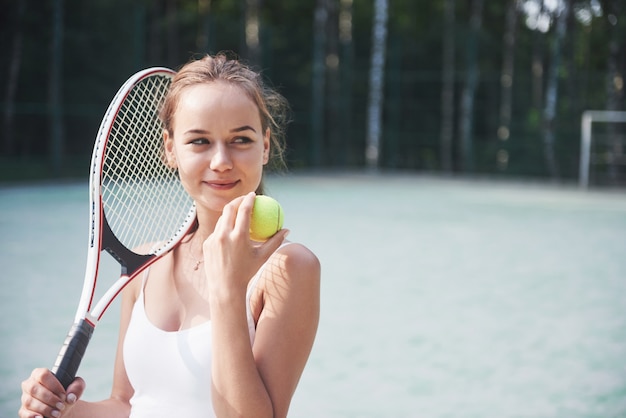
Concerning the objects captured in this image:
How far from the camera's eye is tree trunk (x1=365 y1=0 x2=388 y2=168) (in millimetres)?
19297

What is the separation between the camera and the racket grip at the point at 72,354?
4.92 ft

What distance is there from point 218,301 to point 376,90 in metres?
Result: 18.3

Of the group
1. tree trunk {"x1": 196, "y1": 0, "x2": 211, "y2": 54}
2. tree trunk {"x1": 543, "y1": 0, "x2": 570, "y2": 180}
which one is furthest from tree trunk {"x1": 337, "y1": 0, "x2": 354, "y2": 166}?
tree trunk {"x1": 543, "y1": 0, "x2": 570, "y2": 180}

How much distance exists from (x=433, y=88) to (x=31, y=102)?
31.4 feet

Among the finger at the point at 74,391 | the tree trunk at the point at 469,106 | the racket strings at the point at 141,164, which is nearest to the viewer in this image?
the finger at the point at 74,391

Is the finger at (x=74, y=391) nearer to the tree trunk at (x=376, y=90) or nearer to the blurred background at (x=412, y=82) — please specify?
the blurred background at (x=412, y=82)

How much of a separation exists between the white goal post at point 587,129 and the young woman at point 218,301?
15375mm

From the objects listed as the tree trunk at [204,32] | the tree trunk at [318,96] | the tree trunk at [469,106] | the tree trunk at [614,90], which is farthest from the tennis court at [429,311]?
the tree trunk at [318,96]

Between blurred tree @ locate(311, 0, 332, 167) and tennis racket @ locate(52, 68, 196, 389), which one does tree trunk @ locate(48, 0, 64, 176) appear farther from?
tennis racket @ locate(52, 68, 196, 389)

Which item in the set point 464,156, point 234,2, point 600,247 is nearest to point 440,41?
point 464,156

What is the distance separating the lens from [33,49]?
44.0ft

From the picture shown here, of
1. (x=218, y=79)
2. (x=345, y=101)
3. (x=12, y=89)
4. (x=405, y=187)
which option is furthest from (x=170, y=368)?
(x=345, y=101)

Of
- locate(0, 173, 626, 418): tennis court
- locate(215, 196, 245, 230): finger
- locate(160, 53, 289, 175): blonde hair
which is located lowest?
locate(0, 173, 626, 418): tennis court

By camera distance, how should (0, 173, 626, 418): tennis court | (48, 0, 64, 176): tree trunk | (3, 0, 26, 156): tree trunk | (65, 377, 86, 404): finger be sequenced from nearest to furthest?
(65, 377, 86, 404): finger → (0, 173, 626, 418): tennis court → (3, 0, 26, 156): tree trunk → (48, 0, 64, 176): tree trunk
